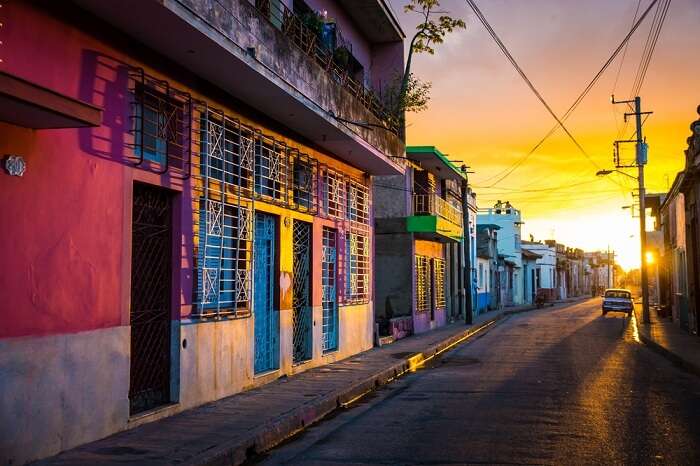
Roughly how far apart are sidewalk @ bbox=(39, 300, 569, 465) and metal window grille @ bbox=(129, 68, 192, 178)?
3.05 m

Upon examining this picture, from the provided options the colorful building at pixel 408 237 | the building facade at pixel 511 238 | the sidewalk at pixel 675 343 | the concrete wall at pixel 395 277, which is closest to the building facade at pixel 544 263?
the building facade at pixel 511 238

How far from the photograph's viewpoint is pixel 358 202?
18.0 m

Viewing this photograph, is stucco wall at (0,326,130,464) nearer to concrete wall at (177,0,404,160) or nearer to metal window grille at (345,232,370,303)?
concrete wall at (177,0,404,160)

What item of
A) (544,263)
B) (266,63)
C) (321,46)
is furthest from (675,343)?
(544,263)

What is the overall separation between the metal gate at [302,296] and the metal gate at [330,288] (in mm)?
1003

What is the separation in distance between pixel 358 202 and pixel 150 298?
9.43 metres

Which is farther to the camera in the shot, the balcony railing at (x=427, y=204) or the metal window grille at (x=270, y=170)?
the balcony railing at (x=427, y=204)

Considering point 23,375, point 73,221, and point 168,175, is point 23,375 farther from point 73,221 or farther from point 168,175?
point 168,175

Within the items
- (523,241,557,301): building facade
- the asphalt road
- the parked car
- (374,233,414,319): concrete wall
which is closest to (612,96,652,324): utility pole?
the parked car

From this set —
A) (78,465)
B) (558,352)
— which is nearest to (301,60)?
(78,465)

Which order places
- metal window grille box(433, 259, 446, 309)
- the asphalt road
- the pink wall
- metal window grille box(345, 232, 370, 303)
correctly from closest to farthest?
the pink wall < the asphalt road < metal window grille box(345, 232, 370, 303) < metal window grille box(433, 259, 446, 309)

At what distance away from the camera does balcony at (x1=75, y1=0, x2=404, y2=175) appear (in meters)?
8.01

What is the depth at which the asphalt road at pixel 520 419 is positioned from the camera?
741cm

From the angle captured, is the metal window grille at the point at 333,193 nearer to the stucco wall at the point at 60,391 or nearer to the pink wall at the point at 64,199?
the pink wall at the point at 64,199
